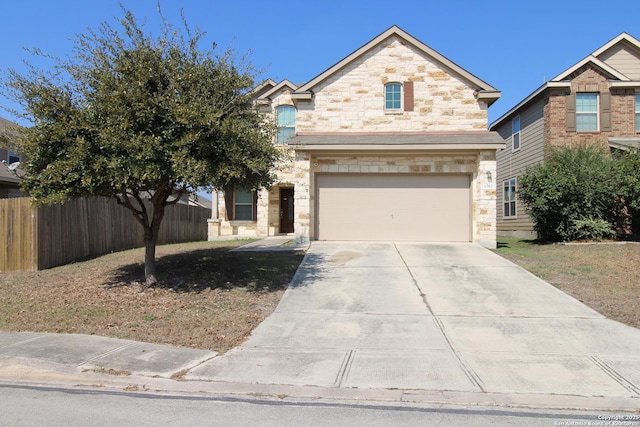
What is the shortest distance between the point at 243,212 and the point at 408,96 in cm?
860

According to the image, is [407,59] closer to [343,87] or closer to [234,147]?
[343,87]

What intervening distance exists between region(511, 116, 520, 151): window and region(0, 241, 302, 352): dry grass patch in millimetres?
14499

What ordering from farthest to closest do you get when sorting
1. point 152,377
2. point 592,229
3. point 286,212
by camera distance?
1. point 286,212
2. point 592,229
3. point 152,377

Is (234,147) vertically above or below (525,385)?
above

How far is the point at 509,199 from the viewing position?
24188 mm

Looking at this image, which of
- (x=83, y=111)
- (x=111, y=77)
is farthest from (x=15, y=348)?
(x=111, y=77)

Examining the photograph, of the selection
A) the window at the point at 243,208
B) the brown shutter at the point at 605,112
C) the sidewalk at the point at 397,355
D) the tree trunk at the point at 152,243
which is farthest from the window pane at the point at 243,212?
the brown shutter at the point at 605,112

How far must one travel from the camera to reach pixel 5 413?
4.89 meters

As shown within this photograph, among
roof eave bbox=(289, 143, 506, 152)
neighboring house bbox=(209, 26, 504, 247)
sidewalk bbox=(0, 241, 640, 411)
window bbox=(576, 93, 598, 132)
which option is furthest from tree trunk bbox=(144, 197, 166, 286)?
window bbox=(576, 93, 598, 132)

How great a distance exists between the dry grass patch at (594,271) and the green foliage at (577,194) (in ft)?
2.71

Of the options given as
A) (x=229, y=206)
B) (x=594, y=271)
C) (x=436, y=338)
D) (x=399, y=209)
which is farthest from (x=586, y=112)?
(x=436, y=338)

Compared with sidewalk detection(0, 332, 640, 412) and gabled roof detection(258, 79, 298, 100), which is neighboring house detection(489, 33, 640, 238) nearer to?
gabled roof detection(258, 79, 298, 100)

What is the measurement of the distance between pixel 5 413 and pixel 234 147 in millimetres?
5494

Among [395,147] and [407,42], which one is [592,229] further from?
[407,42]
